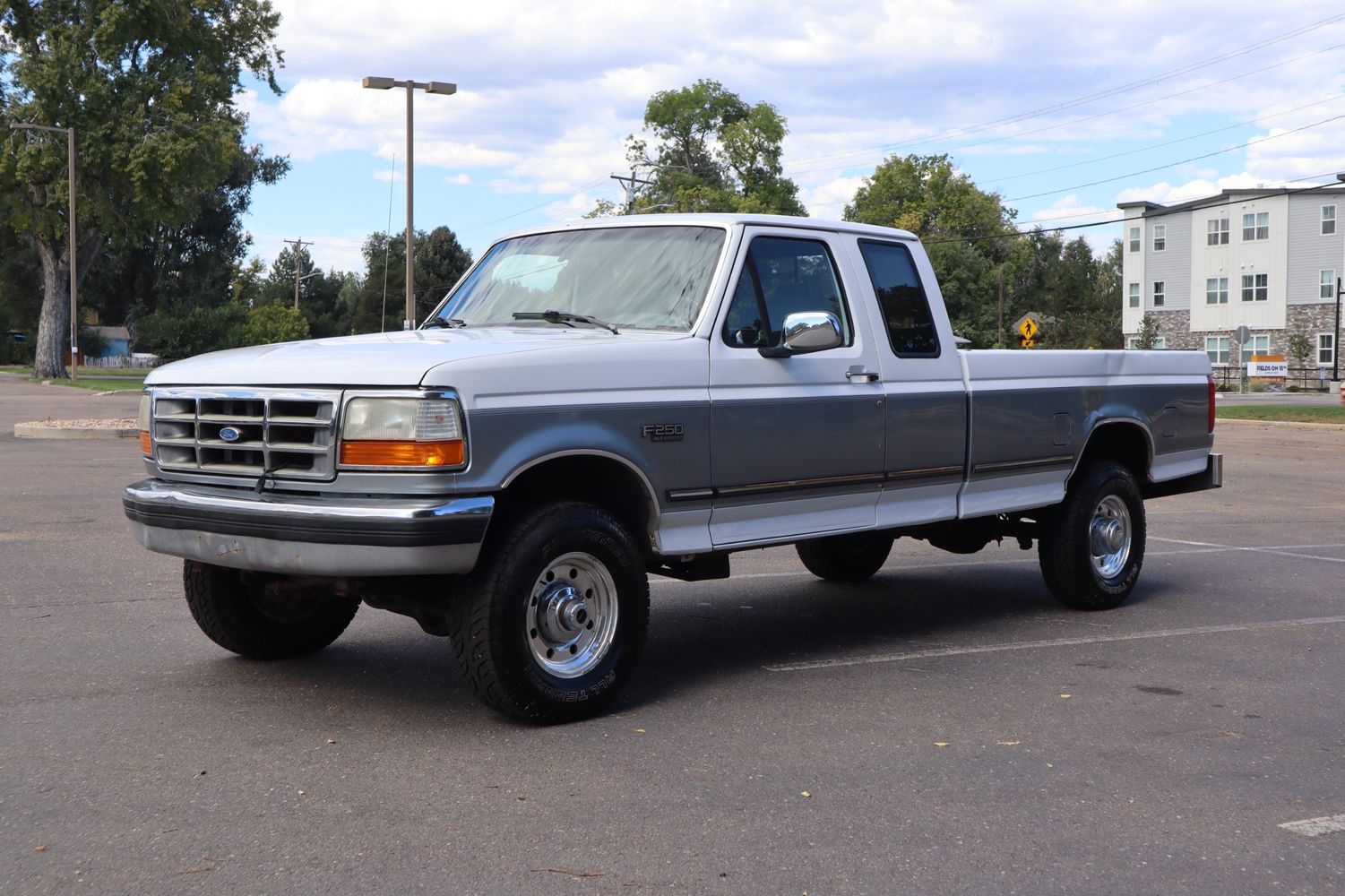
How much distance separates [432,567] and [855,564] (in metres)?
4.62

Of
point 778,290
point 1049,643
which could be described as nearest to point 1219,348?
point 1049,643

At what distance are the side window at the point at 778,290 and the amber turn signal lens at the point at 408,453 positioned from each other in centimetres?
160

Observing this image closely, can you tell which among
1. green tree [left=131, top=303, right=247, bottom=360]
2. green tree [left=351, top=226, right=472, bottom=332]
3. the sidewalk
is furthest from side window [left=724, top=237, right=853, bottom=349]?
green tree [left=351, top=226, right=472, bottom=332]

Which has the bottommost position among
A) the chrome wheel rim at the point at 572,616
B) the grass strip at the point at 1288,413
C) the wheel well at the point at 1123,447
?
the chrome wheel rim at the point at 572,616

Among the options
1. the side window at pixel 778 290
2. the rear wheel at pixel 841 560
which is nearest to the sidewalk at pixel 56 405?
the rear wheel at pixel 841 560

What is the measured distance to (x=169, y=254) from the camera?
81.3 metres

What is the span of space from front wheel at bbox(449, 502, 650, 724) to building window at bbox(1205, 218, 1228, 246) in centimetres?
6673

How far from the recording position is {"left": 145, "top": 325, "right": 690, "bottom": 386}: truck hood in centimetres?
534

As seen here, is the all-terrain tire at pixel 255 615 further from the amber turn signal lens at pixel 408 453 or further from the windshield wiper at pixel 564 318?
the windshield wiper at pixel 564 318

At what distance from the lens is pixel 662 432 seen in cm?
593

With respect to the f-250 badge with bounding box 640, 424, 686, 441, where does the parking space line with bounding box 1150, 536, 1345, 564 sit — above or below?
below

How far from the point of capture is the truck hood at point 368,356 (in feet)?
17.5

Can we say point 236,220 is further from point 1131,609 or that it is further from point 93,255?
point 1131,609

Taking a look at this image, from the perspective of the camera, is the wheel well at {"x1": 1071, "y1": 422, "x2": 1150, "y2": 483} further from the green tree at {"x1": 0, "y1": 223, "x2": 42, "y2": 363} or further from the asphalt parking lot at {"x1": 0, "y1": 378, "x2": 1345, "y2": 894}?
the green tree at {"x1": 0, "y1": 223, "x2": 42, "y2": 363}
